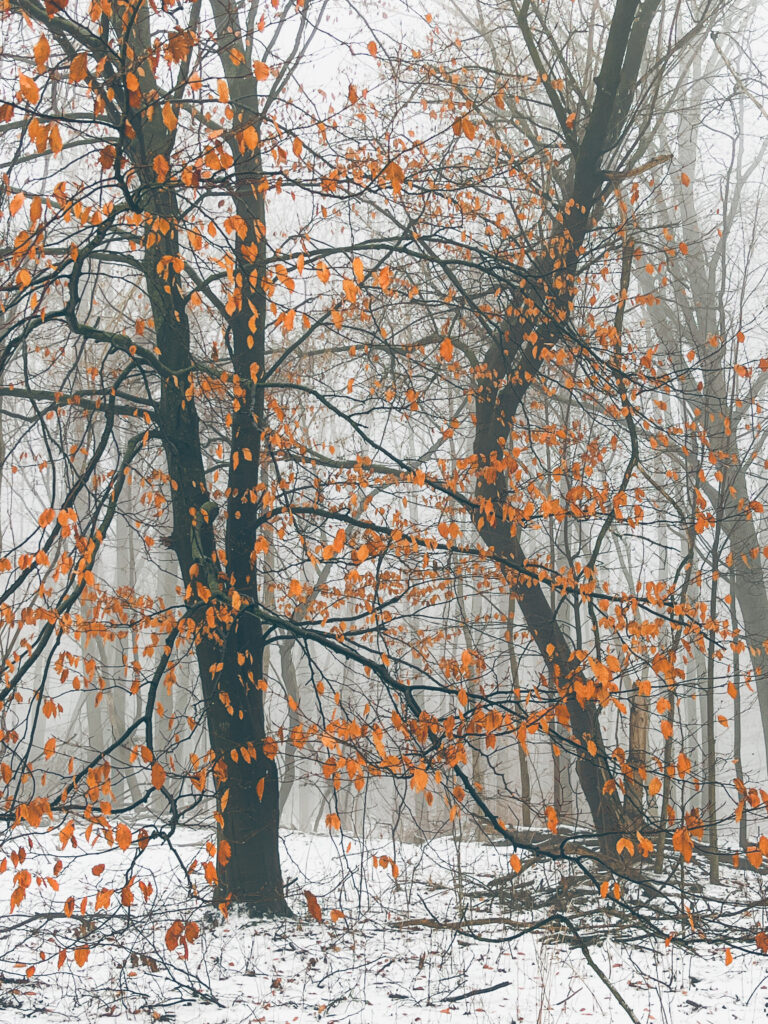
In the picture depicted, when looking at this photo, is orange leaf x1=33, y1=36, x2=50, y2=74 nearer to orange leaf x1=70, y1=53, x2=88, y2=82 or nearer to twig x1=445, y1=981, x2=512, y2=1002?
orange leaf x1=70, y1=53, x2=88, y2=82

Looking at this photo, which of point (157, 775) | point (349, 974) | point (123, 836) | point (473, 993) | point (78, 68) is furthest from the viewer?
point (349, 974)

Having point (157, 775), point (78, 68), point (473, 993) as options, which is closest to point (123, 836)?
point (157, 775)

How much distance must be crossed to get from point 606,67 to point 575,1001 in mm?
6858

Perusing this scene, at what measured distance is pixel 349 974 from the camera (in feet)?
18.3

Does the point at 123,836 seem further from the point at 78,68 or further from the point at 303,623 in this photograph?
the point at 78,68

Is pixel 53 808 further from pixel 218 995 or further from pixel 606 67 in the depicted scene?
pixel 606 67

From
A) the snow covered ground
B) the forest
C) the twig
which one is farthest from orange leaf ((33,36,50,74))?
the twig

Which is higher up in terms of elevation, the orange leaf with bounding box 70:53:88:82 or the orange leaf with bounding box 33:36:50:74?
the orange leaf with bounding box 33:36:50:74

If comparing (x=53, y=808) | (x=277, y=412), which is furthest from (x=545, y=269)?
(x=53, y=808)

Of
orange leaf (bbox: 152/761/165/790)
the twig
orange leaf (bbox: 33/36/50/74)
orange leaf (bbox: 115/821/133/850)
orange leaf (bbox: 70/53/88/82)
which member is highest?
orange leaf (bbox: 33/36/50/74)

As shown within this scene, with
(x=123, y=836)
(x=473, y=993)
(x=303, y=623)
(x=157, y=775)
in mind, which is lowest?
(x=473, y=993)

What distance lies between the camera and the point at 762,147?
49.9 ft

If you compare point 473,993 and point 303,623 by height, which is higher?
point 303,623

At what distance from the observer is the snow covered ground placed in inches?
195
